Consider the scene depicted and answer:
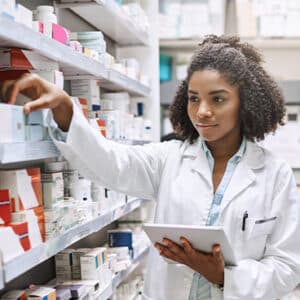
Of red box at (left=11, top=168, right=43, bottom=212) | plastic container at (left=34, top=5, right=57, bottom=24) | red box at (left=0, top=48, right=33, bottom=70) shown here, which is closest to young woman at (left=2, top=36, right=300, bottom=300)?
red box at (left=11, top=168, right=43, bottom=212)

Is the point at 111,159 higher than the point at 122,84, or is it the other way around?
the point at 122,84

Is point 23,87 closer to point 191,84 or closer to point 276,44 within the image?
point 191,84

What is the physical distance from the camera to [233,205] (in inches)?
70.3

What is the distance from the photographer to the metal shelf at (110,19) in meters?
2.24

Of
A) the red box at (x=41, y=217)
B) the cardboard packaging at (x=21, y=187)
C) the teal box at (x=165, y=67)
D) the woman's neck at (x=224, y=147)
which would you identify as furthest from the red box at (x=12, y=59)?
the teal box at (x=165, y=67)

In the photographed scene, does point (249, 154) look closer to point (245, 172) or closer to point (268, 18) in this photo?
point (245, 172)

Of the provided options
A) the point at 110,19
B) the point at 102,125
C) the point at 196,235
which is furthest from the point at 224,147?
the point at 110,19

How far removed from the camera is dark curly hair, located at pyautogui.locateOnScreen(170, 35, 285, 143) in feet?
5.93

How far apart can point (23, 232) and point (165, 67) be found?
9.83ft

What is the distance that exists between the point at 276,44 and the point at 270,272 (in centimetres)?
265

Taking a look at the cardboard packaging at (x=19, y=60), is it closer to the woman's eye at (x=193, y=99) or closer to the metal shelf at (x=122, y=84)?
the woman's eye at (x=193, y=99)

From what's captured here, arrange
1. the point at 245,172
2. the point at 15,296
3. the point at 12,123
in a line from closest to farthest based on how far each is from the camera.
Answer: the point at 12,123 → the point at 15,296 → the point at 245,172

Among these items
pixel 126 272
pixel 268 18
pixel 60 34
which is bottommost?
pixel 126 272

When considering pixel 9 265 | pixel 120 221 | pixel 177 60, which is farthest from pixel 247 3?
pixel 9 265
